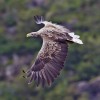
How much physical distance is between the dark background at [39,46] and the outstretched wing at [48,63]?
59.5 ft

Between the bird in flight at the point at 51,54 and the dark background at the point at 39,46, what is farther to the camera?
the dark background at the point at 39,46

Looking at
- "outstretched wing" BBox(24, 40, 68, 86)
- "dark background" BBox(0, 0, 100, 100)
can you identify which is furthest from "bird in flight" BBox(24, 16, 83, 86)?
"dark background" BBox(0, 0, 100, 100)

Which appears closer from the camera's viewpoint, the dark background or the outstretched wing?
the outstretched wing

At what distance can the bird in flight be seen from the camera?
2161cm

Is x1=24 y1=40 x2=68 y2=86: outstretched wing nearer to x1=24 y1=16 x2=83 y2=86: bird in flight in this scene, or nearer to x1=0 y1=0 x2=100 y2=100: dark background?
x1=24 y1=16 x2=83 y2=86: bird in flight

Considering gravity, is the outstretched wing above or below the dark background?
below

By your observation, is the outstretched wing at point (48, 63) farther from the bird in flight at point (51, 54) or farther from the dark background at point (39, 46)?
the dark background at point (39, 46)

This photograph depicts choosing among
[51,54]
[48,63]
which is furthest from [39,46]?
[48,63]

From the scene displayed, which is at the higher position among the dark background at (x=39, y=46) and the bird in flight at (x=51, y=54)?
the dark background at (x=39, y=46)

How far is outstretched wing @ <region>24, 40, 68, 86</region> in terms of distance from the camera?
21531mm

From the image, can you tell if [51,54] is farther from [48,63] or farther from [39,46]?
[39,46]

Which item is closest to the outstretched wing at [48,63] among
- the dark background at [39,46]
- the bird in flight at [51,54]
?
the bird in flight at [51,54]

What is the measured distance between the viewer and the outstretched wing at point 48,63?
848 inches

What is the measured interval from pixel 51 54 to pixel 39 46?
76.2 ft
